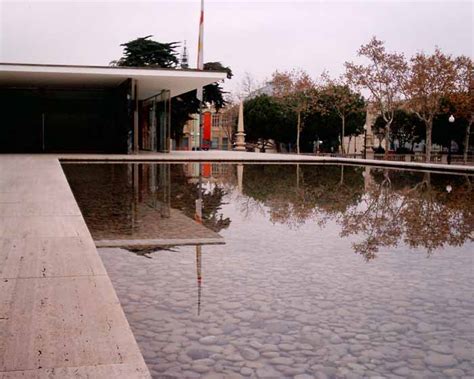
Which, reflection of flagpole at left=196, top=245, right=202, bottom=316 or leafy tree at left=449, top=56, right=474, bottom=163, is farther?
leafy tree at left=449, top=56, right=474, bottom=163

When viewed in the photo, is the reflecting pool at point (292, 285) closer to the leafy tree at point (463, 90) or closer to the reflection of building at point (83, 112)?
the reflection of building at point (83, 112)

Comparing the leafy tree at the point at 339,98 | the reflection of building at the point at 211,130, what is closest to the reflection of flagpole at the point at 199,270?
the reflection of building at the point at 211,130

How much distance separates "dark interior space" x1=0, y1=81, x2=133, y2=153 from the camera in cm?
2748

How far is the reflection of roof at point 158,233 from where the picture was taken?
6.16m

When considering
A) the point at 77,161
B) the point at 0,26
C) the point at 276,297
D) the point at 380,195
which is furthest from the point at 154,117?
the point at 276,297

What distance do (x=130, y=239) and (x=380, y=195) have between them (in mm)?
7017

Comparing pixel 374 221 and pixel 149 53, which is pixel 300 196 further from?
pixel 149 53

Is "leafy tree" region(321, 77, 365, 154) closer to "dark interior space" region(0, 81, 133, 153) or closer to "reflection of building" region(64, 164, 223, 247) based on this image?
"dark interior space" region(0, 81, 133, 153)

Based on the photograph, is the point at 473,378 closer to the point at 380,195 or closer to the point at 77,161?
the point at 380,195

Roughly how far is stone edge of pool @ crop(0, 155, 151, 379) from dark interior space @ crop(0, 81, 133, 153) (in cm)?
2170

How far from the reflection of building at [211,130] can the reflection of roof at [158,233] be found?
30.0m

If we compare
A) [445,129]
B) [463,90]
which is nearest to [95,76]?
[463,90]

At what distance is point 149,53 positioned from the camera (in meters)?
37.3

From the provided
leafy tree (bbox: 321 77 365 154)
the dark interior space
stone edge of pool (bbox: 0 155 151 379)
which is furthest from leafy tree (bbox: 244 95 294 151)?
stone edge of pool (bbox: 0 155 151 379)
